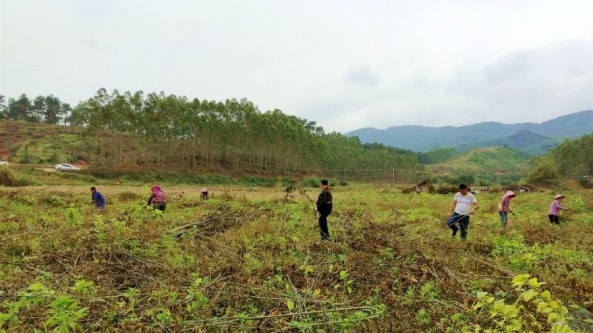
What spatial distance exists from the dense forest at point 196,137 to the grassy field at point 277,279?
37537 mm

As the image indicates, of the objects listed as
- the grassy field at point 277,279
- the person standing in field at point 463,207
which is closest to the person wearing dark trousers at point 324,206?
Answer: the grassy field at point 277,279

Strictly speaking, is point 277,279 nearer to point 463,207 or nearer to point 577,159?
point 463,207

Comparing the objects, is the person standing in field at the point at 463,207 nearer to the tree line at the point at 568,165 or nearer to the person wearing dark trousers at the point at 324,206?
the person wearing dark trousers at the point at 324,206

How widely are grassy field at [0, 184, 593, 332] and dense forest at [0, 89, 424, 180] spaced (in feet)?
123

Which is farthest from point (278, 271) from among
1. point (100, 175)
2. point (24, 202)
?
point (100, 175)

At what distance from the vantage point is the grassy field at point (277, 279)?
15.1 feet

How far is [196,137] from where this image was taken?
54.1m

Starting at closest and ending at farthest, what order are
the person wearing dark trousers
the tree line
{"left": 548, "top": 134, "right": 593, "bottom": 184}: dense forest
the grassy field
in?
the grassy field
the person wearing dark trousers
the tree line
{"left": 548, "top": 134, "right": 593, "bottom": 184}: dense forest

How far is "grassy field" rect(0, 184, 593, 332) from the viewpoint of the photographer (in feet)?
15.1

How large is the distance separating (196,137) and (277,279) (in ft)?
165

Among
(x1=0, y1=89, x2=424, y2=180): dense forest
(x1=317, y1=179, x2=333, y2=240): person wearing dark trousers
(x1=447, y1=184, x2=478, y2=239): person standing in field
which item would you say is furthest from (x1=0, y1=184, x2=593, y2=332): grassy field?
(x1=0, y1=89, x2=424, y2=180): dense forest

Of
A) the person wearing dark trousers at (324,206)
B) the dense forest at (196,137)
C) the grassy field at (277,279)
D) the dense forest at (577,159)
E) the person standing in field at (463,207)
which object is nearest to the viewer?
the grassy field at (277,279)

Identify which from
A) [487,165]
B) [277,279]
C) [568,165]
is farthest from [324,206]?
[487,165]

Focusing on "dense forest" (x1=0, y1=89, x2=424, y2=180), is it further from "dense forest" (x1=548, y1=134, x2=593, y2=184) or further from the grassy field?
the grassy field
